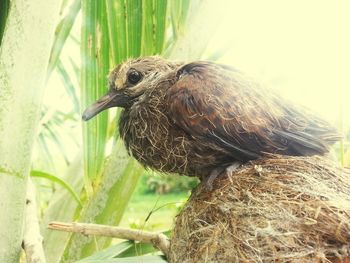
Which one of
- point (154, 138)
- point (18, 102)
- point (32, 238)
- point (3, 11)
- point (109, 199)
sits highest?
point (3, 11)

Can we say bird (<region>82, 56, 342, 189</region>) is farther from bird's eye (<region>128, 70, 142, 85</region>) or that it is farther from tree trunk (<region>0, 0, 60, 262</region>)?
tree trunk (<region>0, 0, 60, 262</region>)

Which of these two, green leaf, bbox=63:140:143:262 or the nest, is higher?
the nest

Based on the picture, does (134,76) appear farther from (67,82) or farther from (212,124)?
(67,82)

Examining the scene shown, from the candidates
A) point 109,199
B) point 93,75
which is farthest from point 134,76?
point 109,199

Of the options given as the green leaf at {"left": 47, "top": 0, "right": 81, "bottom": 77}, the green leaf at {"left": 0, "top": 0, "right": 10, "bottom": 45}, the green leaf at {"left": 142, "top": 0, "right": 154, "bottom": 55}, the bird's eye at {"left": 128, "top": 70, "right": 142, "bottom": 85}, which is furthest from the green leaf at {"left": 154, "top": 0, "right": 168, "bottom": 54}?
the green leaf at {"left": 0, "top": 0, "right": 10, "bottom": 45}

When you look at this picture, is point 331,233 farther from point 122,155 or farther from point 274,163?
point 122,155

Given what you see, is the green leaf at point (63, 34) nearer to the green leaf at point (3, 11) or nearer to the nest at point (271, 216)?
the green leaf at point (3, 11)

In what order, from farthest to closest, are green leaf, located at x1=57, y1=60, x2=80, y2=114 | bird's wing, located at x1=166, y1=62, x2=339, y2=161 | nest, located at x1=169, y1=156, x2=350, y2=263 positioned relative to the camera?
green leaf, located at x1=57, y1=60, x2=80, y2=114 < bird's wing, located at x1=166, y1=62, x2=339, y2=161 < nest, located at x1=169, y1=156, x2=350, y2=263
